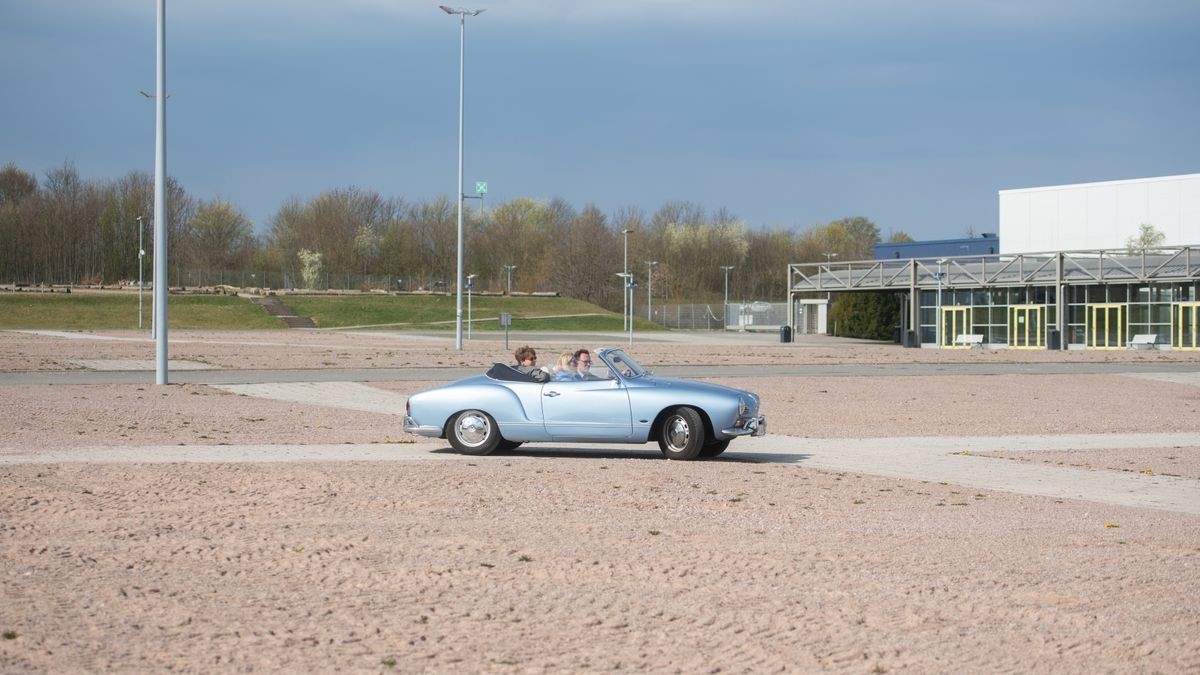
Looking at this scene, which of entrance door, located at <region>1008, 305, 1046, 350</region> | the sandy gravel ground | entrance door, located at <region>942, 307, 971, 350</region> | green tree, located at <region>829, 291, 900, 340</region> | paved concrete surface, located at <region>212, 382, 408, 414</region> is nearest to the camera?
the sandy gravel ground

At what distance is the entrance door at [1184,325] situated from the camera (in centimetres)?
6222

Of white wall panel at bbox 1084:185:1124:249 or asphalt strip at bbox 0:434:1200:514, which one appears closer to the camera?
asphalt strip at bbox 0:434:1200:514

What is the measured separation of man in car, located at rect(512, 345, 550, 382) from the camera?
15.8 m

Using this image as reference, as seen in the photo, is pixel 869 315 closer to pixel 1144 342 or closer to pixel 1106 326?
pixel 1106 326

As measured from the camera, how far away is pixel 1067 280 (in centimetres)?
6706

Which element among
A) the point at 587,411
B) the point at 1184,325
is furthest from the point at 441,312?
the point at 587,411

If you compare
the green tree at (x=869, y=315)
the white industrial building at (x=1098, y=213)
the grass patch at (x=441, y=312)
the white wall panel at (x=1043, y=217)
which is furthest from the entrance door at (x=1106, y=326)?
the grass patch at (x=441, y=312)

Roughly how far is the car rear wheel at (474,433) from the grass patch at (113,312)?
246ft

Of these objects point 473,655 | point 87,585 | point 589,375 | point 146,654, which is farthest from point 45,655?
point 589,375

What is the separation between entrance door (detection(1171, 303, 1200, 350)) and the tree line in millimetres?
73981

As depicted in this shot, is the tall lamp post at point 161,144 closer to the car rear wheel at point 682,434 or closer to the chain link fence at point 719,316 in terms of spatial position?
the car rear wheel at point 682,434

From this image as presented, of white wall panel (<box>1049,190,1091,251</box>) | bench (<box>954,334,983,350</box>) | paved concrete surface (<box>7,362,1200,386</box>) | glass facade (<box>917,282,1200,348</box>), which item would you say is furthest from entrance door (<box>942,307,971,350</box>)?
paved concrete surface (<box>7,362,1200,386</box>)

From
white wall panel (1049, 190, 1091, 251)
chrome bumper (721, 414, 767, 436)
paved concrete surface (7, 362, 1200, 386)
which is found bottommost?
paved concrete surface (7, 362, 1200, 386)

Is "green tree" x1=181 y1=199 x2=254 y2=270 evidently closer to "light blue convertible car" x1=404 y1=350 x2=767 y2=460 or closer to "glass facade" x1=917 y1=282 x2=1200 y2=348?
"glass facade" x1=917 y1=282 x2=1200 y2=348
